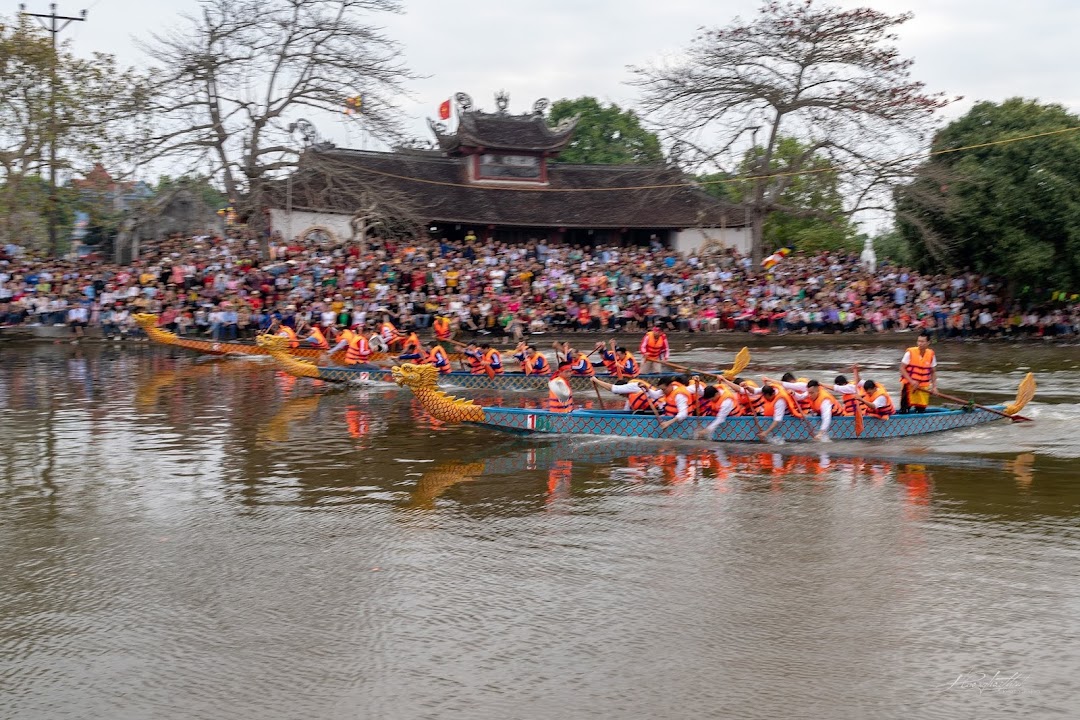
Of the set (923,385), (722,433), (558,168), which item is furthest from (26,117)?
(923,385)

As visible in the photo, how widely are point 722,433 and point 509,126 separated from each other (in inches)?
1014

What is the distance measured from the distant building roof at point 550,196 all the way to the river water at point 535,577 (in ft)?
68.5

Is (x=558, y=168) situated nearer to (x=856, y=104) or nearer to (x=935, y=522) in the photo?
(x=856, y=104)

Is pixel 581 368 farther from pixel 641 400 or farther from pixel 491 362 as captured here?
pixel 641 400

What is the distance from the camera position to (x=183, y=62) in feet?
86.1

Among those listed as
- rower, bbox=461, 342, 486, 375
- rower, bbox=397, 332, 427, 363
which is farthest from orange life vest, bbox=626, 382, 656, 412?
rower, bbox=397, 332, 427, 363

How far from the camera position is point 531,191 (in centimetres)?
3516

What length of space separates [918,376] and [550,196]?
23.3 metres

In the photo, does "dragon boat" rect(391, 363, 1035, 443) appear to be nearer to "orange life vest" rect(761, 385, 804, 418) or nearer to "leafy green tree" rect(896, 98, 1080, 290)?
"orange life vest" rect(761, 385, 804, 418)

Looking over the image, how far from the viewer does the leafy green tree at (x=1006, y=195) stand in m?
26.2

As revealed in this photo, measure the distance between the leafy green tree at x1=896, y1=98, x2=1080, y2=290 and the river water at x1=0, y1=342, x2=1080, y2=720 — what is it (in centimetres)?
1582

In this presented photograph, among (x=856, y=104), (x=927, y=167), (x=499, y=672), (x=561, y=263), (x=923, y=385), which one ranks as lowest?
(x=499, y=672)

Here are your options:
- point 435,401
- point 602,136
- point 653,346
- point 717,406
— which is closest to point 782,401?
point 717,406

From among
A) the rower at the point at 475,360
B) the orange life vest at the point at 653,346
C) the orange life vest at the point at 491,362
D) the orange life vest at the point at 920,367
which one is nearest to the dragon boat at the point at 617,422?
the orange life vest at the point at 920,367
